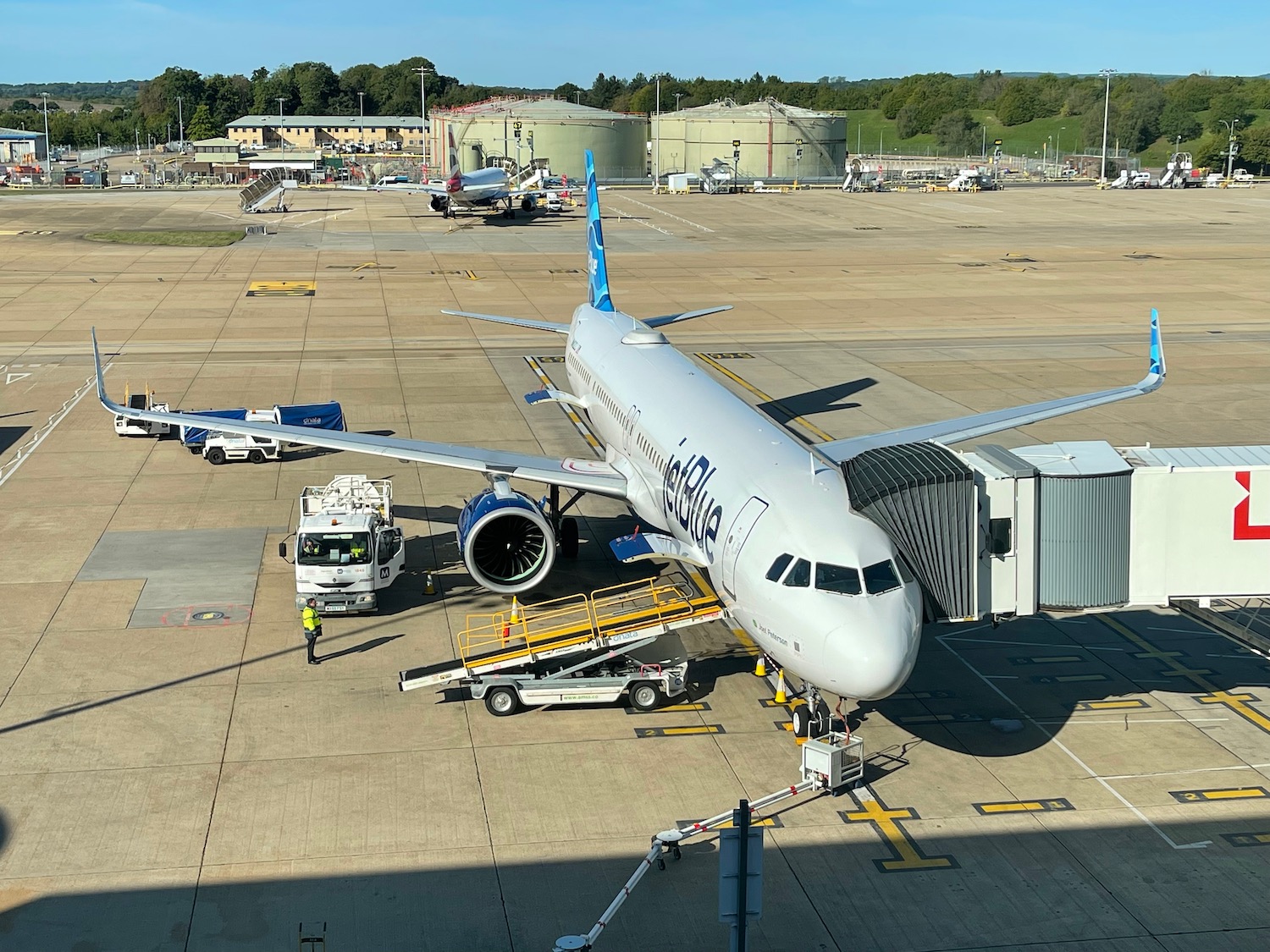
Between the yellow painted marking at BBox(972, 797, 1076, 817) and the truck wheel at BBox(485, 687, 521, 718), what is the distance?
27.2ft

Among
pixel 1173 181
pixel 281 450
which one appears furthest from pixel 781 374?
pixel 1173 181

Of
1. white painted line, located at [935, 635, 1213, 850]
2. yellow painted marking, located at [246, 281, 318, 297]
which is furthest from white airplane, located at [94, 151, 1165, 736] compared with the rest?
yellow painted marking, located at [246, 281, 318, 297]

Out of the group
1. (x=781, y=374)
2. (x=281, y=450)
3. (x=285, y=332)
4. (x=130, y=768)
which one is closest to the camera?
(x=130, y=768)

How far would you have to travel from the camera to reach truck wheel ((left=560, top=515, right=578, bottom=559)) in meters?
31.9

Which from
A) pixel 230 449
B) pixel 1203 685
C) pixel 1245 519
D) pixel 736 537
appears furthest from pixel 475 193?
pixel 1245 519

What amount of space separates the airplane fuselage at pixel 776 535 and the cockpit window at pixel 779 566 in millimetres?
20

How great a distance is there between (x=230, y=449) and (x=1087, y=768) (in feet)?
93.5

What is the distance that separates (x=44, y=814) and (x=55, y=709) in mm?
3977

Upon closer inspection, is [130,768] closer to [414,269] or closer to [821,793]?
[821,793]

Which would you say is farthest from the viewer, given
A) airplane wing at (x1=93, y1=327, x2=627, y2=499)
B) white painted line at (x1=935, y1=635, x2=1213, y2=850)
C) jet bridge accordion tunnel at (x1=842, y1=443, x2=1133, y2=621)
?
airplane wing at (x1=93, y1=327, x2=627, y2=499)

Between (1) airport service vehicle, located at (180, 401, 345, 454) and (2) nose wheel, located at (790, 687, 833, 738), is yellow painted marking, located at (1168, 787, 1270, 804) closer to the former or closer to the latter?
(2) nose wheel, located at (790, 687, 833, 738)

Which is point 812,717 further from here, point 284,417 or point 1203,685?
point 284,417

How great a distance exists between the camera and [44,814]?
63.9 ft

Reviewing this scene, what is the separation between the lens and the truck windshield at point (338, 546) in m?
28.0
